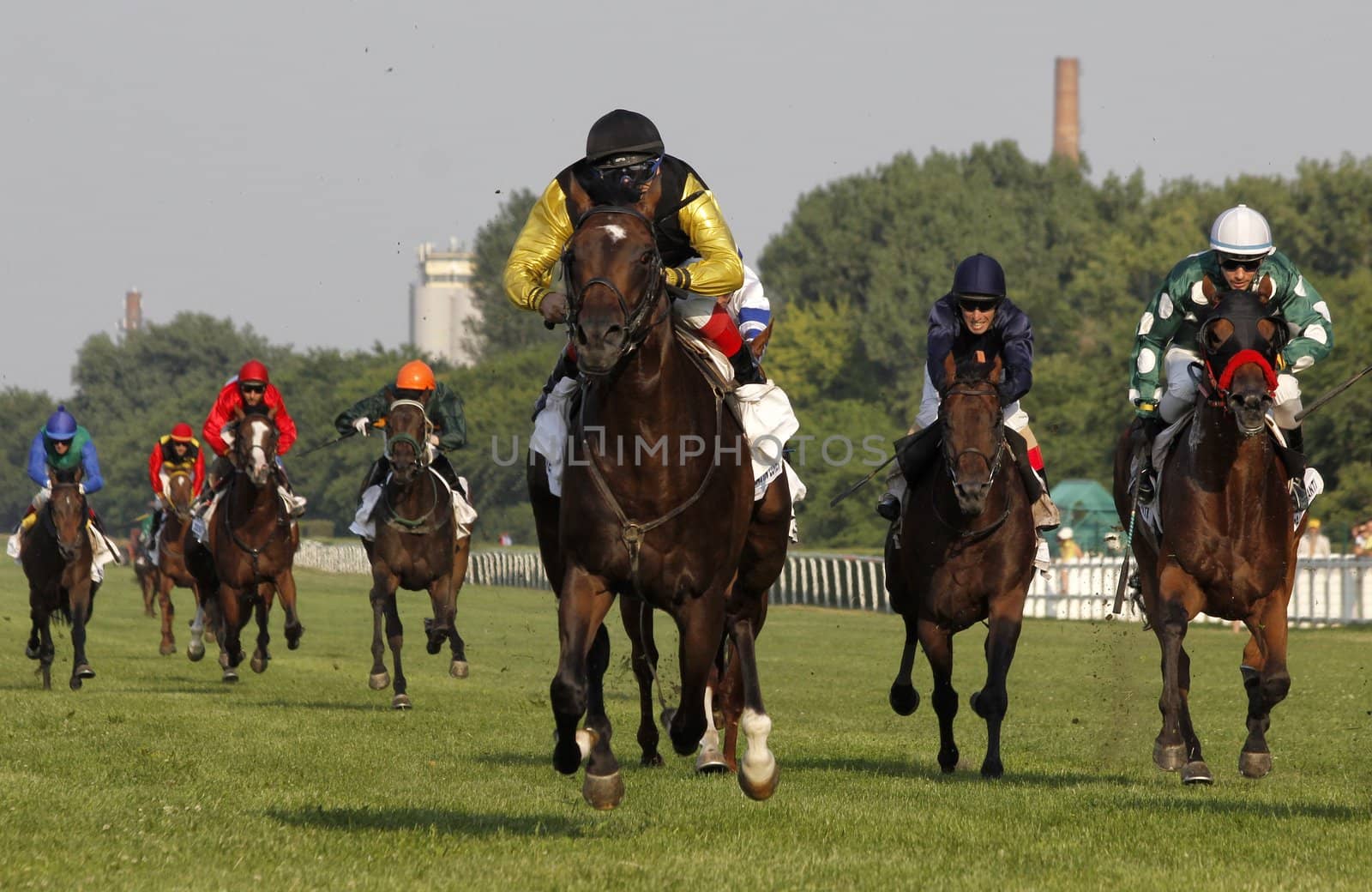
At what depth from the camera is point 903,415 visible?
78.7m

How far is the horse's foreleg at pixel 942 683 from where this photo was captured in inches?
453

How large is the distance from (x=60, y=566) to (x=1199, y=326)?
11567 millimetres

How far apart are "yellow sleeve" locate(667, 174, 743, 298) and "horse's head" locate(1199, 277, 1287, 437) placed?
2.84m

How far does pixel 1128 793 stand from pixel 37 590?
12353 mm

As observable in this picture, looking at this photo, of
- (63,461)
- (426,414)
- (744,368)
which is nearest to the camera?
(744,368)

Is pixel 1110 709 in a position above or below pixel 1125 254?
below

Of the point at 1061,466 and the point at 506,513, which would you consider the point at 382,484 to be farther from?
the point at 506,513

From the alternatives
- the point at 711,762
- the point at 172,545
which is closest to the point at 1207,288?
the point at 711,762

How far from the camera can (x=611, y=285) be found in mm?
7621

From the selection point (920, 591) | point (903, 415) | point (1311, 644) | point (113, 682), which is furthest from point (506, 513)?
point (920, 591)

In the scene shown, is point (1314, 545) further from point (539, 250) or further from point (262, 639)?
point (539, 250)

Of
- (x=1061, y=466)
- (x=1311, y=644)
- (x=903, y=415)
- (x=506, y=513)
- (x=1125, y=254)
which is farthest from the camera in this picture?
(x=506, y=513)

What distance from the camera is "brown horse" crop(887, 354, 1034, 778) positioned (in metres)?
11.2

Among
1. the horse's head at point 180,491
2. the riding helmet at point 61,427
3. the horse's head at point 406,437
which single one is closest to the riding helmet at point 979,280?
the horse's head at point 406,437
